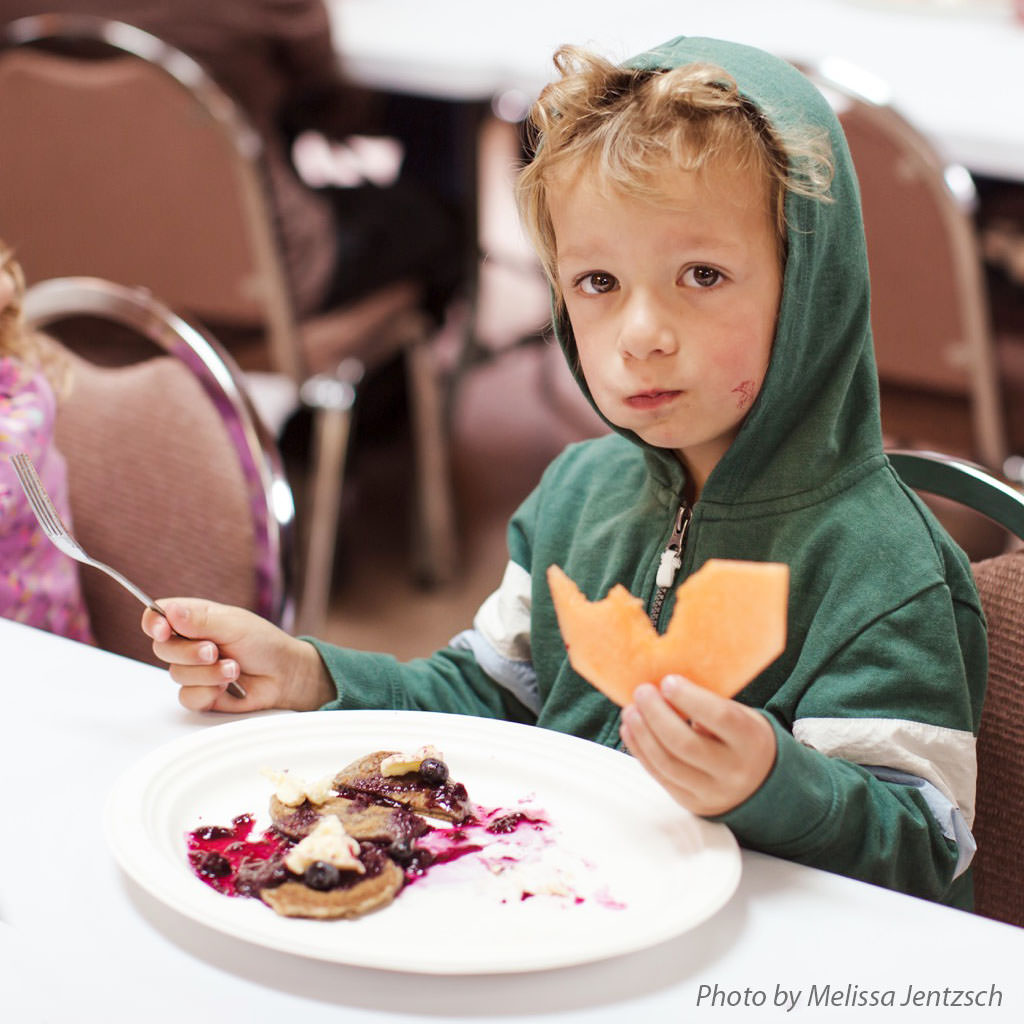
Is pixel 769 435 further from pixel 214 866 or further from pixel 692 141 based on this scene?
pixel 214 866

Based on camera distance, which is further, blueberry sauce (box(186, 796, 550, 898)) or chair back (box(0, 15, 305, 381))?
chair back (box(0, 15, 305, 381))

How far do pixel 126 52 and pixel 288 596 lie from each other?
118 cm

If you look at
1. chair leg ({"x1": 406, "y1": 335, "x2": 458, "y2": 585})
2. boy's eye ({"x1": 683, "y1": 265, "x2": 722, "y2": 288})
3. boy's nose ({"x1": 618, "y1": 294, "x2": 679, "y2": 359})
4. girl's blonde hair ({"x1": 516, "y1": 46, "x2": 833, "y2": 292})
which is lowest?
chair leg ({"x1": 406, "y1": 335, "x2": 458, "y2": 585})

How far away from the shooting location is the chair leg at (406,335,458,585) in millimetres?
2748

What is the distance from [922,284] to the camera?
82.1 inches

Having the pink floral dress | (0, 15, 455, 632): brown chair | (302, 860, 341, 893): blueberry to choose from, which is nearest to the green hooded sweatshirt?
(302, 860, 341, 893): blueberry

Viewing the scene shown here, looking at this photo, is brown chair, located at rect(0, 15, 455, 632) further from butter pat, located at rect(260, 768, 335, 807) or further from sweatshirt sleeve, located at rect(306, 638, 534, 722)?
butter pat, located at rect(260, 768, 335, 807)

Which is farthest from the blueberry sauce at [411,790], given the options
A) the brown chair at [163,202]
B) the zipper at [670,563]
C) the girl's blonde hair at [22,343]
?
the brown chair at [163,202]

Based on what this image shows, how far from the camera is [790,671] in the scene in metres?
0.96

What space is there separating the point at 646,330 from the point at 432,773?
0.30 m

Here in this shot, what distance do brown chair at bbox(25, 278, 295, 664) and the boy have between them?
1.11 ft

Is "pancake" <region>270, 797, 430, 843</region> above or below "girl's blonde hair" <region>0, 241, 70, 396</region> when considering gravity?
below

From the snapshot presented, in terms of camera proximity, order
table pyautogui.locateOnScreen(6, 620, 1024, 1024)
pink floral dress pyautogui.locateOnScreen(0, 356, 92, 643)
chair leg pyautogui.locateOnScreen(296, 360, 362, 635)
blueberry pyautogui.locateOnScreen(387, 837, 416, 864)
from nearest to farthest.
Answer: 1. table pyautogui.locateOnScreen(6, 620, 1024, 1024)
2. blueberry pyautogui.locateOnScreen(387, 837, 416, 864)
3. pink floral dress pyautogui.locateOnScreen(0, 356, 92, 643)
4. chair leg pyautogui.locateOnScreen(296, 360, 362, 635)

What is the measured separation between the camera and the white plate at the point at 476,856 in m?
0.70
